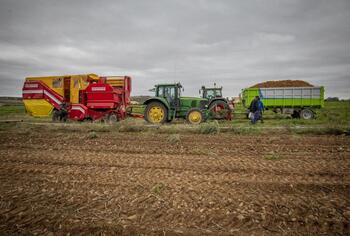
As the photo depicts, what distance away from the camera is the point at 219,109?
13734 mm

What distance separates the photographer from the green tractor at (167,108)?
40.3 feet

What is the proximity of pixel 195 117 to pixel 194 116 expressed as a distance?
90mm

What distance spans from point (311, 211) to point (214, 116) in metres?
11.1

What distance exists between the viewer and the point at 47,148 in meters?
5.97

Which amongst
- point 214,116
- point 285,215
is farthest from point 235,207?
point 214,116

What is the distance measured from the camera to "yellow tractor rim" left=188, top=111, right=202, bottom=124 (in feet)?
40.3

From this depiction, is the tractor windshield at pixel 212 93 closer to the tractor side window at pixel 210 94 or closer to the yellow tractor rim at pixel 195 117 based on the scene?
the tractor side window at pixel 210 94

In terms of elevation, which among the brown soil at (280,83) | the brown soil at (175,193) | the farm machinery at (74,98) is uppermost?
the brown soil at (280,83)

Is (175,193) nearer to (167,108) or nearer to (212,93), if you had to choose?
(167,108)

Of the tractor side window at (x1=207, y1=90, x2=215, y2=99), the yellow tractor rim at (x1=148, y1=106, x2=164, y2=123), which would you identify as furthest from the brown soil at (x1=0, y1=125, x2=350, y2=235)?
the tractor side window at (x1=207, y1=90, x2=215, y2=99)

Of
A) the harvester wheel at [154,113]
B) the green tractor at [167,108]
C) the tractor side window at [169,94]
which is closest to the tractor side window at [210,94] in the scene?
the green tractor at [167,108]

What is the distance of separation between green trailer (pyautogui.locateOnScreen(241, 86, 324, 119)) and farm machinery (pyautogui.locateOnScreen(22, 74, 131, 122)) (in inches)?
498

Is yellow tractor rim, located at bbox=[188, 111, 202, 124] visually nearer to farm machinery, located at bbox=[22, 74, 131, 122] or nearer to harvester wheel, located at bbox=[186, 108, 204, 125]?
harvester wheel, located at bbox=[186, 108, 204, 125]

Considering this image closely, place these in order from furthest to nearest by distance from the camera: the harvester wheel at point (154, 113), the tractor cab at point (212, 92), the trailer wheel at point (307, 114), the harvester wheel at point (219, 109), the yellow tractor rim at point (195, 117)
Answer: the trailer wheel at point (307, 114) → the tractor cab at point (212, 92) → the harvester wheel at point (219, 109) → the harvester wheel at point (154, 113) → the yellow tractor rim at point (195, 117)
